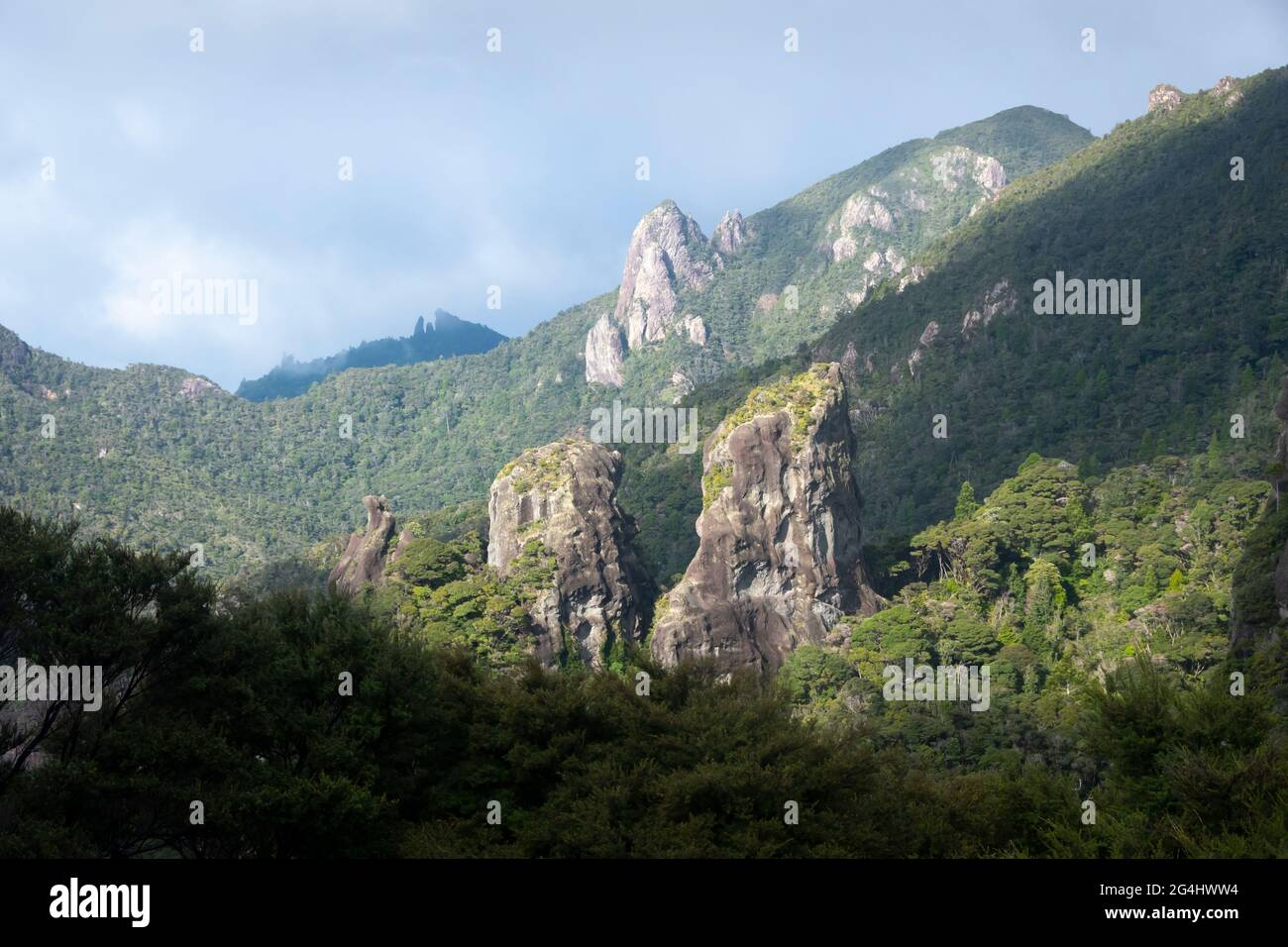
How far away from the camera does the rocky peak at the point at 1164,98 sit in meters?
146

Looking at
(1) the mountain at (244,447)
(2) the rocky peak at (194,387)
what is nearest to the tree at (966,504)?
(1) the mountain at (244,447)

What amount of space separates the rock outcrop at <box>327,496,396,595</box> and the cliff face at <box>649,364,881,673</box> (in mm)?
18607

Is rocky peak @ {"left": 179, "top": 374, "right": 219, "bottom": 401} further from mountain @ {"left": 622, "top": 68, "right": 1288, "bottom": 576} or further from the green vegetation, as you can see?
the green vegetation

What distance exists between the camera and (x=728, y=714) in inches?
1046

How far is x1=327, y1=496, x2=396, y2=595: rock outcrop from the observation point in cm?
6931

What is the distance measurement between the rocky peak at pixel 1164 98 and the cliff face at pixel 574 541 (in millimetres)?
113039

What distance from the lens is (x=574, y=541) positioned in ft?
214

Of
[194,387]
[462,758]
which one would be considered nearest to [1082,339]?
[462,758]

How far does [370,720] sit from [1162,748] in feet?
57.2

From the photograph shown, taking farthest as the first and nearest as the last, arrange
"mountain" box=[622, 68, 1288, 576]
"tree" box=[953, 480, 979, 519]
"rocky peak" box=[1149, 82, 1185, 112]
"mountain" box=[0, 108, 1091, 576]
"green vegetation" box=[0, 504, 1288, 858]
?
"rocky peak" box=[1149, 82, 1185, 112] < "mountain" box=[0, 108, 1091, 576] < "mountain" box=[622, 68, 1288, 576] < "tree" box=[953, 480, 979, 519] < "green vegetation" box=[0, 504, 1288, 858]

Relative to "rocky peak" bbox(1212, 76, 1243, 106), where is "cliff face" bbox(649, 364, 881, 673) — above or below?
below

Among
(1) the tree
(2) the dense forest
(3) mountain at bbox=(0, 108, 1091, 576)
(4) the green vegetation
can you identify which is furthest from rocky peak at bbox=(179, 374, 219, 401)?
(4) the green vegetation

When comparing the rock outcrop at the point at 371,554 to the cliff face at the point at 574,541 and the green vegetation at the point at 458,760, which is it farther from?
the green vegetation at the point at 458,760
